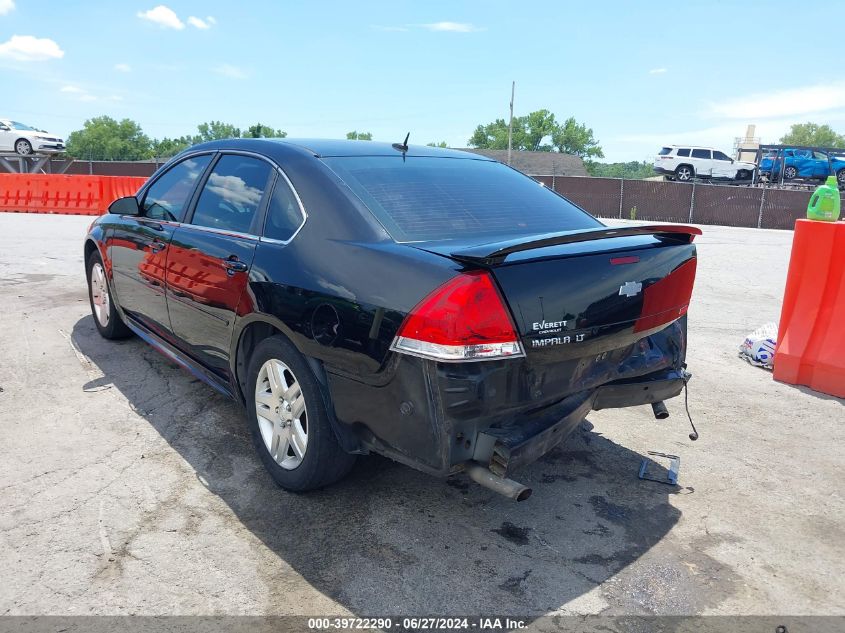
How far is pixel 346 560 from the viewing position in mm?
2818

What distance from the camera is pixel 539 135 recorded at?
10638cm

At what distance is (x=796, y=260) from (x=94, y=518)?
506 cm

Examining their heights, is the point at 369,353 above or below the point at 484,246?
below

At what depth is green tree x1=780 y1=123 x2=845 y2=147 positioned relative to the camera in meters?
135

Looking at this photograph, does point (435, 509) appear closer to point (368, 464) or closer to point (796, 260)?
point (368, 464)

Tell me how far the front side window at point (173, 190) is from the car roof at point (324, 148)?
0.23 metres

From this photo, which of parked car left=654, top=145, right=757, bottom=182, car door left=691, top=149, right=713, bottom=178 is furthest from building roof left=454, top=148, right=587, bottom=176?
car door left=691, top=149, right=713, bottom=178

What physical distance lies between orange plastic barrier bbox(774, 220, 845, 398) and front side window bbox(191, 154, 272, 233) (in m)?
4.01

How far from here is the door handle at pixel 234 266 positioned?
3.46 meters

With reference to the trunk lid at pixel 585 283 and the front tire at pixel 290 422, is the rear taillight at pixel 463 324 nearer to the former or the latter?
the trunk lid at pixel 585 283

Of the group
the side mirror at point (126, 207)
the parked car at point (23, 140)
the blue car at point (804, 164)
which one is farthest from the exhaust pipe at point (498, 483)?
the blue car at point (804, 164)

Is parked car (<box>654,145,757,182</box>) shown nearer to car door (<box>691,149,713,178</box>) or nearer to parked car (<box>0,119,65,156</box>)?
car door (<box>691,149,713,178</box>)

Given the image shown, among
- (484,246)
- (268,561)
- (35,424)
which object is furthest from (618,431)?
(35,424)

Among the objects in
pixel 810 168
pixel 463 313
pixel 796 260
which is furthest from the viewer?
pixel 810 168
